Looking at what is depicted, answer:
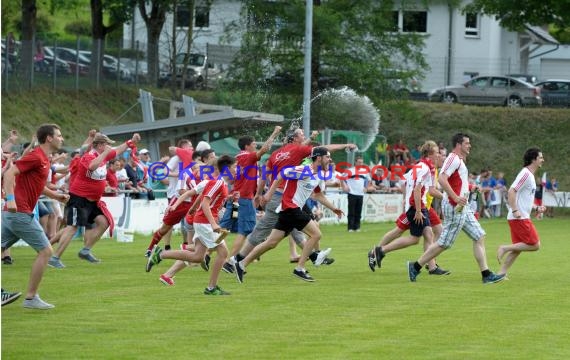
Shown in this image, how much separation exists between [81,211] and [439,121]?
32.6 metres

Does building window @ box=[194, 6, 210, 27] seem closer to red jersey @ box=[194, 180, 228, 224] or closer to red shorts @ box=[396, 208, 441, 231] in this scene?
red shorts @ box=[396, 208, 441, 231]

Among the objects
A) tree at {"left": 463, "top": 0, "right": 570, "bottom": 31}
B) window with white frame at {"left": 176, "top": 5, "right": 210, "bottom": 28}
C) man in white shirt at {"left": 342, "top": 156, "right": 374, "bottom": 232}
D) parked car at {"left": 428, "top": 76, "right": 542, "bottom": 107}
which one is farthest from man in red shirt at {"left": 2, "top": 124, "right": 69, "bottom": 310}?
parked car at {"left": 428, "top": 76, "right": 542, "bottom": 107}

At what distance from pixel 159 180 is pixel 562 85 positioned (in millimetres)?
28528

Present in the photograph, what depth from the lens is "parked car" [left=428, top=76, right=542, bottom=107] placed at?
50781 millimetres

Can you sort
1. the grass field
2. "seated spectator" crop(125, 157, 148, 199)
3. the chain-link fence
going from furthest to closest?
the chain-link fence, "seated spectator" crop(125, 157, 148, 199), the grass field

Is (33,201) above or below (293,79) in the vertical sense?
below

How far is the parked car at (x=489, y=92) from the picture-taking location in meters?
50.8

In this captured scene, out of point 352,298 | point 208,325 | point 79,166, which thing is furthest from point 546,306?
point 79,166

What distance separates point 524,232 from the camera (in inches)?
616

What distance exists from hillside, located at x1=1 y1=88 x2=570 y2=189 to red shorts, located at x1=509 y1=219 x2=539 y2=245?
24.0 metres

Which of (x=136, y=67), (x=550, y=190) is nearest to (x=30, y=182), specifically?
(x=550, y=190)

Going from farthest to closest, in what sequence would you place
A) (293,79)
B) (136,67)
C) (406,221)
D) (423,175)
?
(136,67) < (293,79) < (406,221) < (423,175)

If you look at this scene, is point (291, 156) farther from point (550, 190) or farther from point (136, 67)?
point (136, 67)

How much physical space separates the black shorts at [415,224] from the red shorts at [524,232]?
4.63ft
